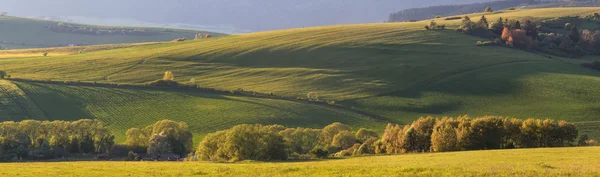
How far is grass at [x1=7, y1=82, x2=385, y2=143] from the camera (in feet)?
304

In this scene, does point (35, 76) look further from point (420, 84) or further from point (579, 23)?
point (579, 23)

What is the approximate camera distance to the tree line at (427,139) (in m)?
50.0

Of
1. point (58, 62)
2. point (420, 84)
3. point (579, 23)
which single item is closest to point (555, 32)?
point (579, 23)

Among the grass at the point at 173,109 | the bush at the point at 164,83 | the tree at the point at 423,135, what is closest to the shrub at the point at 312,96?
the grass at the point at 173,109

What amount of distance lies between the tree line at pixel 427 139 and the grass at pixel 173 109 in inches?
1075

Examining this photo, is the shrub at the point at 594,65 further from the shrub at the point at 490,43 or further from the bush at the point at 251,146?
the bush at the point at 251,146

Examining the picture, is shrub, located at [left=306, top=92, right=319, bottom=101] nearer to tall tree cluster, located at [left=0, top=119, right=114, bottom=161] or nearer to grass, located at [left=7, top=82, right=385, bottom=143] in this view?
grass, located at [left=7, top=82, right=385, bottom=143]

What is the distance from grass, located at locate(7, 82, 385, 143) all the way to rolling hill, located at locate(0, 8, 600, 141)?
1.25 m

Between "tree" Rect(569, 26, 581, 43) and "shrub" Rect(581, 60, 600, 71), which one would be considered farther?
"tree" Rect(569, 26, 581, 43)

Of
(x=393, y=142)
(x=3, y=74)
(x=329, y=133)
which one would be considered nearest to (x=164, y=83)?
(x=3, y=74)

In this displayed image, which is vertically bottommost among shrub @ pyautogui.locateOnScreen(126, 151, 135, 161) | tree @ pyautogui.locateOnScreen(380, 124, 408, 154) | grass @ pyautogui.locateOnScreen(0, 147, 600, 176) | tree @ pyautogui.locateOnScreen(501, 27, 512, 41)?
shrub @ pyautogui.locateOnScreen(126, 151, 135, 161)

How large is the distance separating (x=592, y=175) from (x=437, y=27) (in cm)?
13983

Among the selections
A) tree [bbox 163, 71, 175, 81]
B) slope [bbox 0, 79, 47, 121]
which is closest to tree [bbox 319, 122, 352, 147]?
slope [bbox 0, 79, 47, 121]

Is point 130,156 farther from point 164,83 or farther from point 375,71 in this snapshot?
point 375,71
